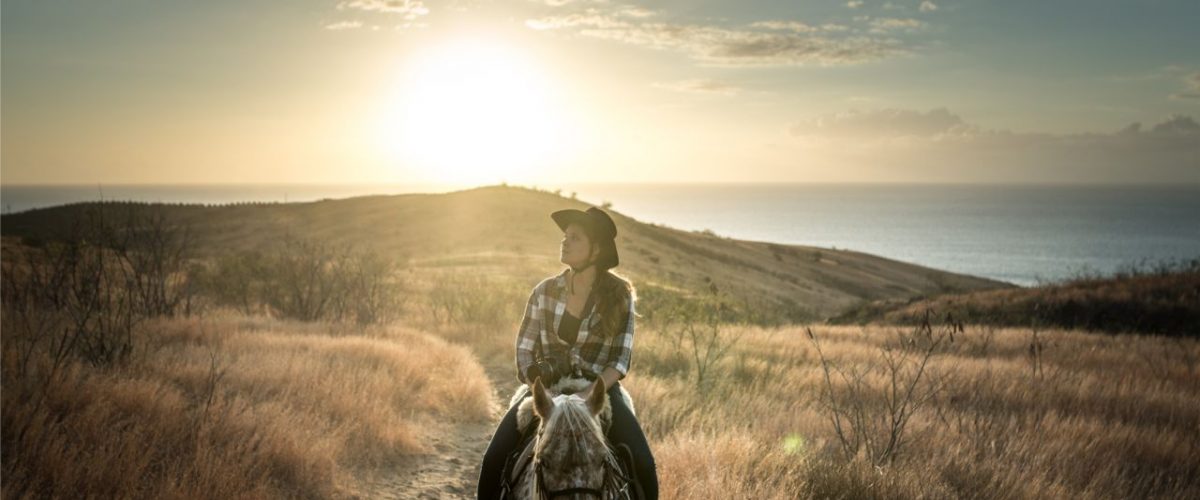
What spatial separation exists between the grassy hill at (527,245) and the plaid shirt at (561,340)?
2194 centimetres

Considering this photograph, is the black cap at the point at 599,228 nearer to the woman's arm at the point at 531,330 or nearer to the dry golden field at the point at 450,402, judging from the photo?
the woman's arm at the point at 531,330

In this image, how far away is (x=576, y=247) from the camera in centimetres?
348

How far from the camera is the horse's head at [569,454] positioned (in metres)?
2.23

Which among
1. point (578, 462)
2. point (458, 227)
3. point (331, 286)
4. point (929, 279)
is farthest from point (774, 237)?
point (578, 462)

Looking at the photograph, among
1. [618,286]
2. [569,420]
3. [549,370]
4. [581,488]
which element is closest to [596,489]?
[581,488]

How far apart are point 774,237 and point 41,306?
147 meters

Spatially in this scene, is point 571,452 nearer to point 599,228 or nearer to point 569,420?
point 569,420

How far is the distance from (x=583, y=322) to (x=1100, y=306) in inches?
966

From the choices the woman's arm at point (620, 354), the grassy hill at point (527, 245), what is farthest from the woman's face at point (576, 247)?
the grassy hill at point (527, 245)

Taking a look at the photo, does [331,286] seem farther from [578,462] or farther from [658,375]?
[578,462]

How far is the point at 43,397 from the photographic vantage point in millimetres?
4781

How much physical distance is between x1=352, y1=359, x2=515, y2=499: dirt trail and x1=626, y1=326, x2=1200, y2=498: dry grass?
2.14 metres

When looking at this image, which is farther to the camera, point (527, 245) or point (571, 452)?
point (527, 245)

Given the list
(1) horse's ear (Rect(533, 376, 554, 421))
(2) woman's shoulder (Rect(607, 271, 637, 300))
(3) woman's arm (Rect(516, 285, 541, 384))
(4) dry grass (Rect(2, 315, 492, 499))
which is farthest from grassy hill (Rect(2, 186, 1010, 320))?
(1) horse's ear (Rect(533, 376, 554, 421))
